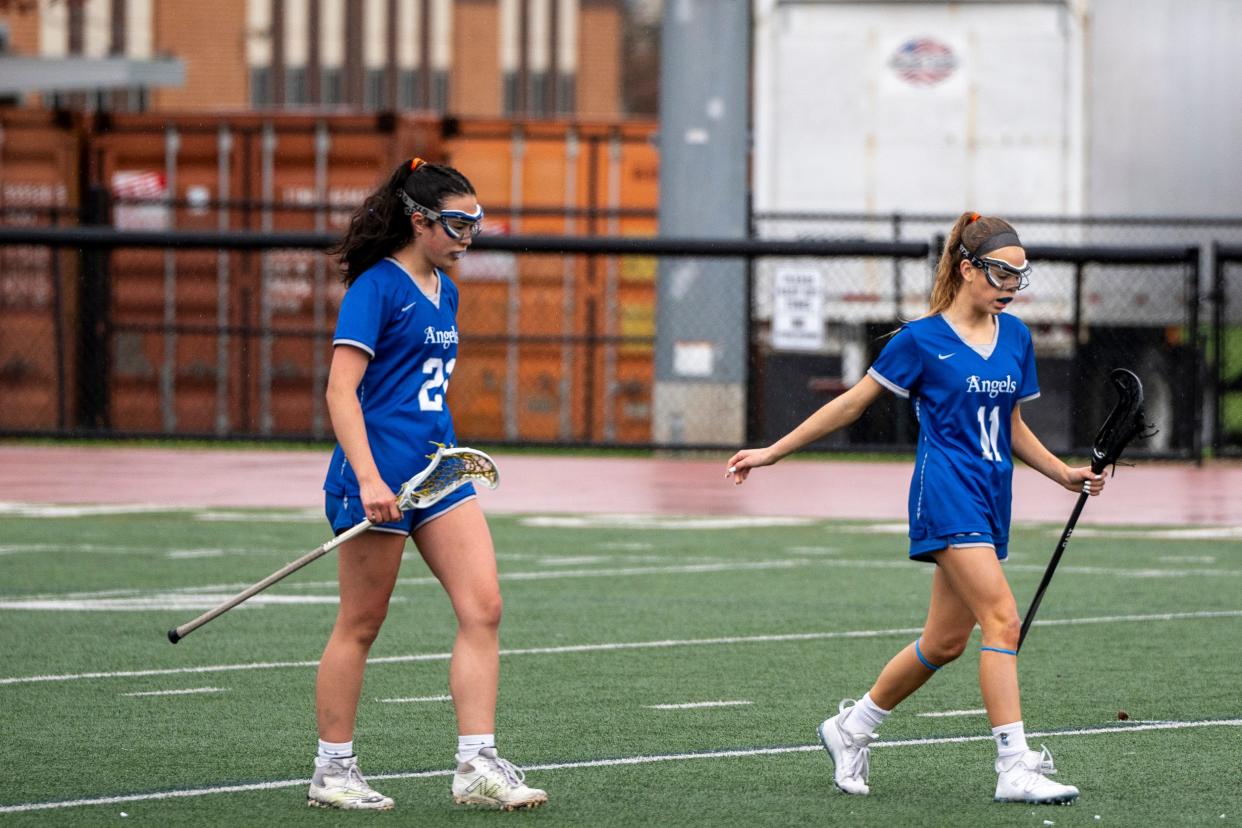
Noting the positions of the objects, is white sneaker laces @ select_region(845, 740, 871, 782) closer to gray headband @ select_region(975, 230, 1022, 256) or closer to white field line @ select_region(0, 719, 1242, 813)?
white field line @ select_region(0, 719, 1242, 813)

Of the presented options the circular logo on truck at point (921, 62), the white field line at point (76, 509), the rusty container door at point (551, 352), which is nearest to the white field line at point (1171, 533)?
the white field line at point (76, 509)

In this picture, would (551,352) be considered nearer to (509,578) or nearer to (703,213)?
(703,213)

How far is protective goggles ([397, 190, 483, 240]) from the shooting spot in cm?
606

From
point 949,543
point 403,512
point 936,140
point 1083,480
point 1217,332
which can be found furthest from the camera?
point 936,140

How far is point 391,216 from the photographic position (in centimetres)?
610

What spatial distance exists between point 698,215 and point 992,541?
15.4 m

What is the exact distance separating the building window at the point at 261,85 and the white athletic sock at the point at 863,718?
6530 cm

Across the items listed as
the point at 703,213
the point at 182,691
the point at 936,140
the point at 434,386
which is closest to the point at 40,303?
the point at 703,213

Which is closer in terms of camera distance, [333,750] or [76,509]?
[333,750]

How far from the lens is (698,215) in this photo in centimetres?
2155

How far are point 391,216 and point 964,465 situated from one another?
1.72m

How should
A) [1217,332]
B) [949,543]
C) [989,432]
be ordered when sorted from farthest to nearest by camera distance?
[1217,332] < [989,432] < [949,543]

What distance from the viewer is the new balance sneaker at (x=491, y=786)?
592cm

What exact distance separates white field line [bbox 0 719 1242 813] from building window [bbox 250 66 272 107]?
2545 inches
